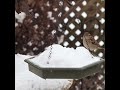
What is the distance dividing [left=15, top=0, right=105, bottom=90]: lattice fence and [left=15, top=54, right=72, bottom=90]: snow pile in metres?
0.10

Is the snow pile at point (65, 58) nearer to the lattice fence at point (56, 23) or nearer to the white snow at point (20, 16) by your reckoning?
the lattice fence at point (56, 23)

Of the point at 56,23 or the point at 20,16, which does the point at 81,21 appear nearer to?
the point at 56,23

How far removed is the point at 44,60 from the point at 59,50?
13 centimetres

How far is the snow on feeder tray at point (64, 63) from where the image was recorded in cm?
180

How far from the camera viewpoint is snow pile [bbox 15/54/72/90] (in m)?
1.87

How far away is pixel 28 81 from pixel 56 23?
449mm

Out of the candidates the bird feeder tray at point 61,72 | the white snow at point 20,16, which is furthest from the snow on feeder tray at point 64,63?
the white snow at point 20,16

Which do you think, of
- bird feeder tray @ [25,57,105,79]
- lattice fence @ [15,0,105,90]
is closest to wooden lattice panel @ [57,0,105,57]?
lattice fence @ [15,0,105,90]

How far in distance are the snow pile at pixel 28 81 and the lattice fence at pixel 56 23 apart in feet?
0.33

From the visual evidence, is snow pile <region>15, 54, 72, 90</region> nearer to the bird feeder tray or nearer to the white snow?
the bird feeder tray

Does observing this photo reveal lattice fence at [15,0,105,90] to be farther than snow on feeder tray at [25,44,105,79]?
Yes

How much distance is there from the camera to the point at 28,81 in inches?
75.9
